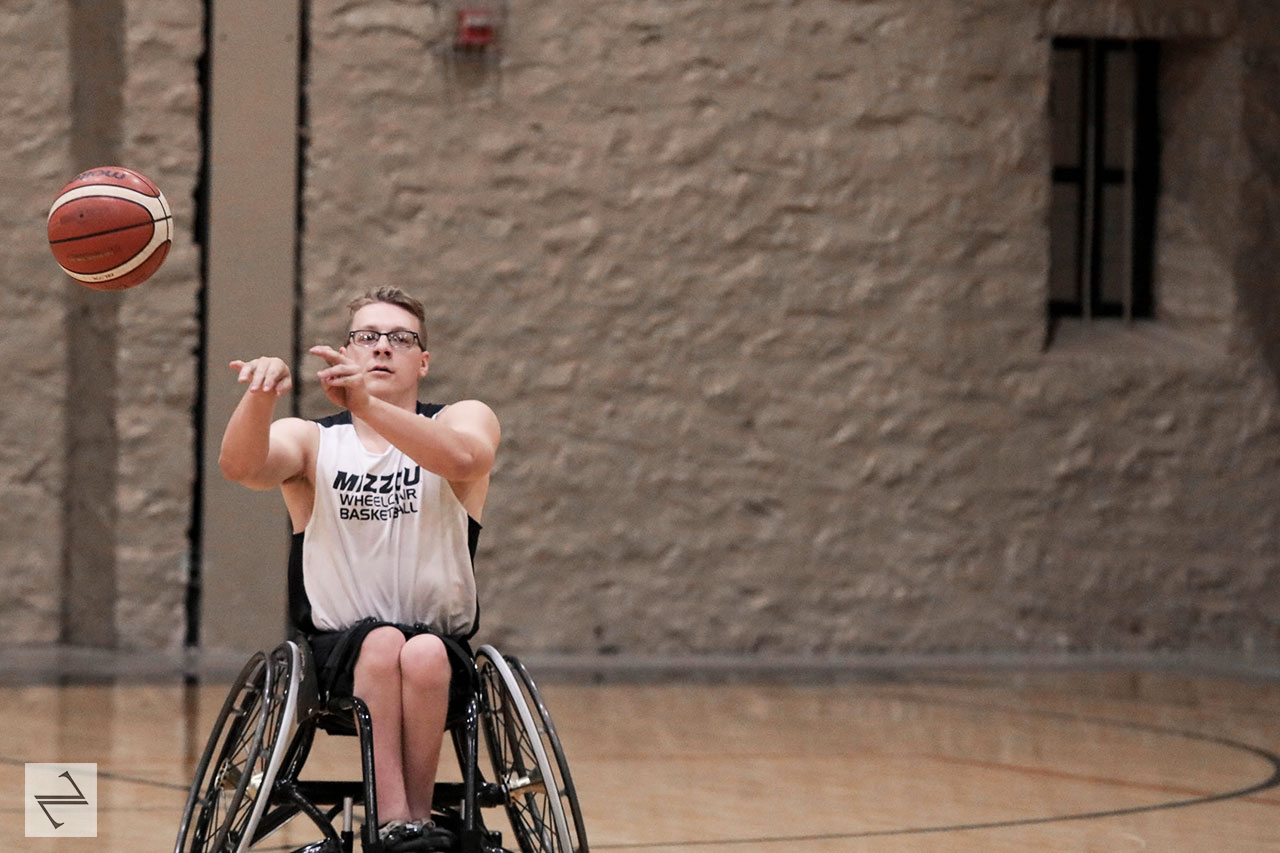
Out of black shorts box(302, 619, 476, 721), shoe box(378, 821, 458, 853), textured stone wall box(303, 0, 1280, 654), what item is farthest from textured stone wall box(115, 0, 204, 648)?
shoe box(378, 821, 458, 853)

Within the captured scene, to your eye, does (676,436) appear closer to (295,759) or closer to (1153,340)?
(1153,340)

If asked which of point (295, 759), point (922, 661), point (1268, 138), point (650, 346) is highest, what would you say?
point (1268, 138)

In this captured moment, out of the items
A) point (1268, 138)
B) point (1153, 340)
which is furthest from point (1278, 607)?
point (1268, 138)

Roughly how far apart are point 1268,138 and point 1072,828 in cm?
451

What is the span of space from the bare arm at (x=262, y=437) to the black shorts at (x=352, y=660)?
26cm

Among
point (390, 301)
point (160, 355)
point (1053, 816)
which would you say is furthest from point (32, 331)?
point (1053, 816)

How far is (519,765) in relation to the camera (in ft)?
8.80

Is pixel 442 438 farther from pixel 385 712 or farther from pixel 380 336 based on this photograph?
pixel 385 712

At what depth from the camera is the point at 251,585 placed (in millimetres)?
6613

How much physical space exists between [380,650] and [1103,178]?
5.68 metres

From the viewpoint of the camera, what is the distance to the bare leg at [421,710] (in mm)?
2619

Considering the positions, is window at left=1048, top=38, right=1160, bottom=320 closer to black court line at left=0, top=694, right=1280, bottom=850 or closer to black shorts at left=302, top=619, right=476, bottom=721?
black court line at left=0, top=694, right=1280, bottom=850

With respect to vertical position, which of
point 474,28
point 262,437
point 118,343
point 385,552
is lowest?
point 385,552

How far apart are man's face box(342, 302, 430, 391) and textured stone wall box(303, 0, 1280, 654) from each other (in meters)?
3.80
